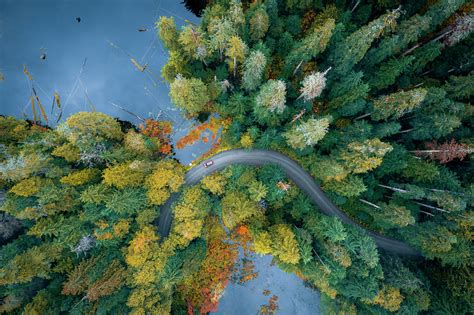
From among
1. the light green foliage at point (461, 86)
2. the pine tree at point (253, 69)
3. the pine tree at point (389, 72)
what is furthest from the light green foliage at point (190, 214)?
the light green foliage at point (461, 86)

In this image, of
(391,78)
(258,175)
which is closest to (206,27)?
(258,175)

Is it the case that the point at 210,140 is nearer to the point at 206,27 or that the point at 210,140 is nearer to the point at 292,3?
the point at 206,27

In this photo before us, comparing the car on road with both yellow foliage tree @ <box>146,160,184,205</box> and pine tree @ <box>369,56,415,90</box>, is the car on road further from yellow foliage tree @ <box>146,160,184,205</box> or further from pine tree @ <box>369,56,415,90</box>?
pine tree @ <box>369,56,415,90</box>

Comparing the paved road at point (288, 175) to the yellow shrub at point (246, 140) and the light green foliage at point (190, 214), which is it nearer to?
the yellow shrub at point (246, 140)

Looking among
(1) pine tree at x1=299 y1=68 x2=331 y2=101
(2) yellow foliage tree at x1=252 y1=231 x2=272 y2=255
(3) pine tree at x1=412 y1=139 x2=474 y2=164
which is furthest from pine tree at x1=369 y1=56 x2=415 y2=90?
(2) yellow foliage tree at x1=252 y1=231 x2=272 y2=255

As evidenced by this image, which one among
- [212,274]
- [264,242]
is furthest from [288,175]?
[212,274]
